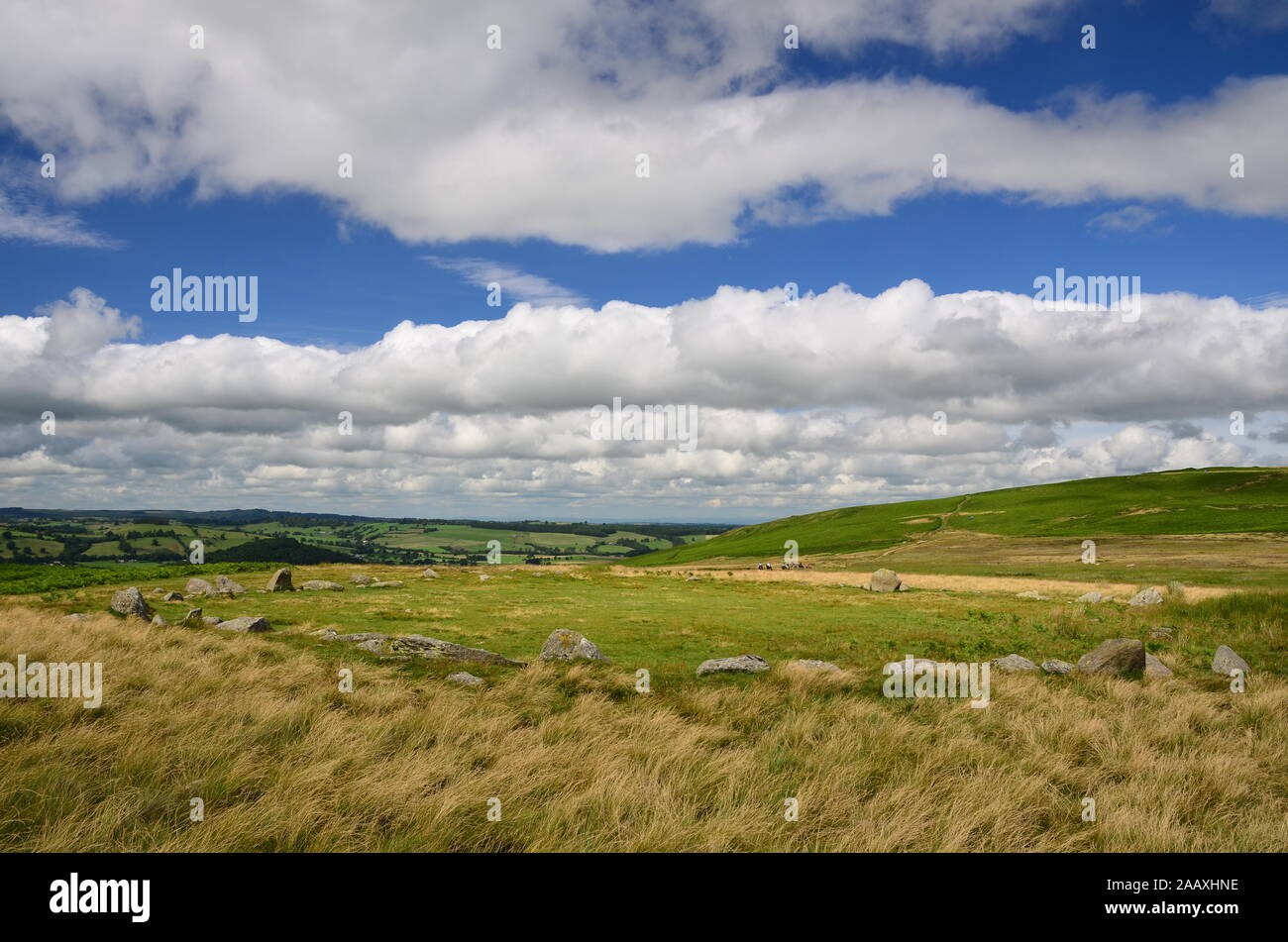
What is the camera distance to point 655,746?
9.09m

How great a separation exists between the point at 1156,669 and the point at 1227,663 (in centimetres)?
205

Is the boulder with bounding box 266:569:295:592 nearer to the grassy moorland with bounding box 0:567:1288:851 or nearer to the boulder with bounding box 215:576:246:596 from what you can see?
the boulder with bounding box 215:576:246:596

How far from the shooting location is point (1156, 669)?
54.2ft

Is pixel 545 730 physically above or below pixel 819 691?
above

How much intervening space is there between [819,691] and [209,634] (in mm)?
16528

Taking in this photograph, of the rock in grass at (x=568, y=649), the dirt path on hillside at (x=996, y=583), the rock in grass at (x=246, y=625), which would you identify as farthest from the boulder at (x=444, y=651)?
the dirt path on hillside at (x=996, y=583)

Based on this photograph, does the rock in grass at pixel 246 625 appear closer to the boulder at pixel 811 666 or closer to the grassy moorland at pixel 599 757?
the grassy moorland at pixel 599 757

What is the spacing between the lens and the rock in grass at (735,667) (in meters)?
16.6

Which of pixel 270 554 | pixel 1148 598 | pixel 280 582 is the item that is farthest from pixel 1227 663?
pixel 270 554

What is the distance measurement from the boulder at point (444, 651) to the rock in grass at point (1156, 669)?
639 inches
